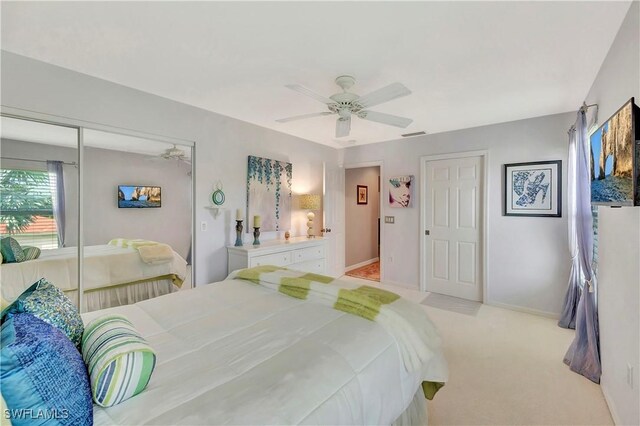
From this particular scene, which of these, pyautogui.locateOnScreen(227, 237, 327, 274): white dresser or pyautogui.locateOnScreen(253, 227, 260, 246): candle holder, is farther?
pyautogui.locateOnScreen(253, 227, 260, 246): candle holder

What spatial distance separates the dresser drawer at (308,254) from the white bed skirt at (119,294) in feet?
5.06

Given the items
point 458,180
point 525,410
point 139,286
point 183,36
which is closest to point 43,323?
point 183,36

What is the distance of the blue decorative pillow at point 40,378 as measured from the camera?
2.40 ft

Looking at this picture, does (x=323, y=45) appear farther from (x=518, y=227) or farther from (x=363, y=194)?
(x=363, y=194)

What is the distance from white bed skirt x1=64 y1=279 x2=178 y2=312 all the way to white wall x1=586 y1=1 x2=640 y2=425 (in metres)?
3.48

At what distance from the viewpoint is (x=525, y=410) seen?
1871 millimetres

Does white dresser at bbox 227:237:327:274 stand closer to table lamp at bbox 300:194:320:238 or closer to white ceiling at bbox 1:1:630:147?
table lamp at bbox 300:194:320:238

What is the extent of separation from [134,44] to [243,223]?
217cm

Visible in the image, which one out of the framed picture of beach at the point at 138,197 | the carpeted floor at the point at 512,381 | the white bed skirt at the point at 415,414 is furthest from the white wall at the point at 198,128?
the carpeted floor at the point at 512,381

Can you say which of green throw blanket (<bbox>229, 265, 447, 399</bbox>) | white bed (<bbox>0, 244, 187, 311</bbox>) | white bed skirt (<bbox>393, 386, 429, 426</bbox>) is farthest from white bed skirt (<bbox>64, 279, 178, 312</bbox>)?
white bed skirt (<bbox>393, 386, 429, 426</bbox>)

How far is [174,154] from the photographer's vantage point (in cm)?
301

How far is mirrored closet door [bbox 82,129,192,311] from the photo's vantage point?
2.50 metres

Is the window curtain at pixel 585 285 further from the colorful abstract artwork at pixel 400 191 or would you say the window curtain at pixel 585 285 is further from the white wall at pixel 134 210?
the white wall at pixel 134 210

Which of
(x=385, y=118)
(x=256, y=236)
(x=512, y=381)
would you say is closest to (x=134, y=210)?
(x=256, y=236)
